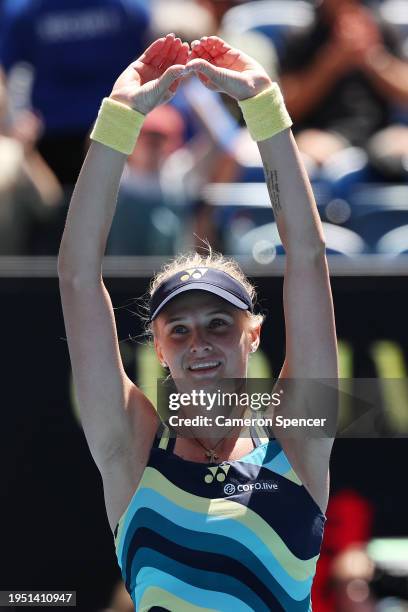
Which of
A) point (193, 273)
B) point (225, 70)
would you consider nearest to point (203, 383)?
point (193, 273)

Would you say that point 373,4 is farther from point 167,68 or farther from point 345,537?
point 167,68

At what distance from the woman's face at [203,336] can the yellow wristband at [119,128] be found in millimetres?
400

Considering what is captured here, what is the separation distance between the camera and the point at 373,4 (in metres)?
6.94

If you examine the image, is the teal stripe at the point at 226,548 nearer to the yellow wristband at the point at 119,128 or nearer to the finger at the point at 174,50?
the yellow wristband at the point at 119,128

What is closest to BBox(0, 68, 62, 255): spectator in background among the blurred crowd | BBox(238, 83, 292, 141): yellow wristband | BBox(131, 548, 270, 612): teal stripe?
the blurred crowd

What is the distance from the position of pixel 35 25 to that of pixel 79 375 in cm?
372

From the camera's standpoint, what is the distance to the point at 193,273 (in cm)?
290

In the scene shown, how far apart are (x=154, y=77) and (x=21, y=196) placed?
2652 millimetres

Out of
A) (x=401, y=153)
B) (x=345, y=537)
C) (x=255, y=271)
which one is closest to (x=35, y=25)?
(x=401, y=153)

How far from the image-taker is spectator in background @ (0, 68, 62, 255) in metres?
5.31

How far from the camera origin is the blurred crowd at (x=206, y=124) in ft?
17.7

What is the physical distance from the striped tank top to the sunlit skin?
14cm

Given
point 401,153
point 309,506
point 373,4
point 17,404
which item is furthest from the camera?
point 373,4

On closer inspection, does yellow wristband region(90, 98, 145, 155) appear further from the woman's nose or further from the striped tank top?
the striped tank top
